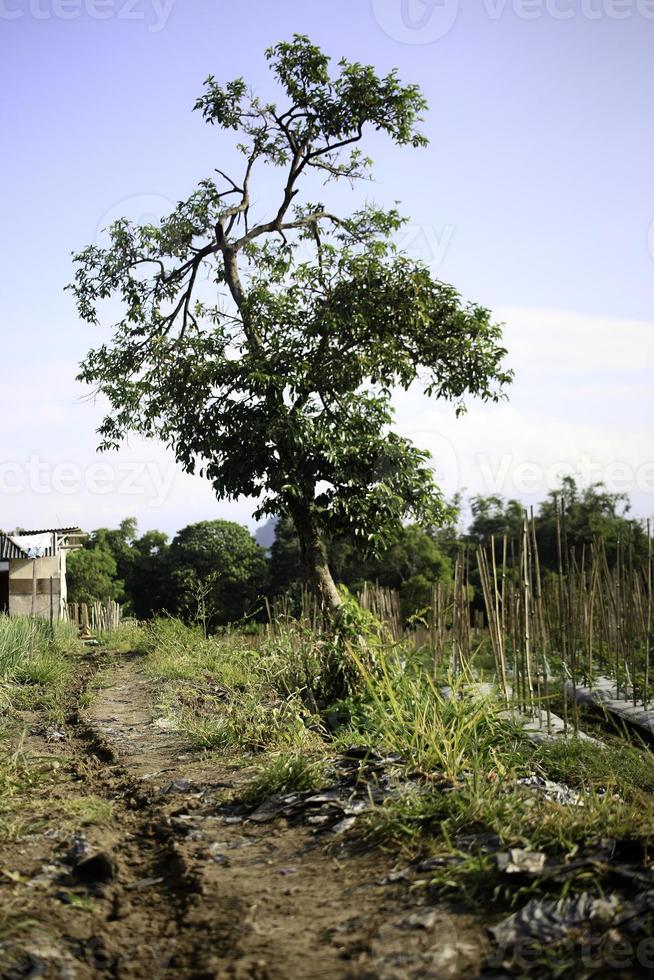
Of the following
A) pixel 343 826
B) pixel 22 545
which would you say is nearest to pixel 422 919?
pixel 343 826

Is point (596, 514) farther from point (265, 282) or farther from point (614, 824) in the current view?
point (614, 824)

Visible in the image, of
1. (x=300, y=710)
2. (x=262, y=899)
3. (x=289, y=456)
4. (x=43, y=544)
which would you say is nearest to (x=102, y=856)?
(x=262, y=899)

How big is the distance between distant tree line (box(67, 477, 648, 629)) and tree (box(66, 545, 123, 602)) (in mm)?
38

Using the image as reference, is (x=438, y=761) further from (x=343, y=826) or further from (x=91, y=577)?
(x=91, y=577)

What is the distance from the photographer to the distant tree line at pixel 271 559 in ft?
86.9

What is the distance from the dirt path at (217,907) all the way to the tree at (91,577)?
100ft

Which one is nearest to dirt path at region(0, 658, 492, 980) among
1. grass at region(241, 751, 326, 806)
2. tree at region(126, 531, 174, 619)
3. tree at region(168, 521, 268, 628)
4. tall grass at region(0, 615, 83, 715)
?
grass at region(241, 751, 326, 806)

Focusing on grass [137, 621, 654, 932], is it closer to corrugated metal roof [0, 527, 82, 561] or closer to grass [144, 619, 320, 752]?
grass [144, 619, 320, 752]

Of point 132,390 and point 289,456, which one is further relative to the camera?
point 132,390

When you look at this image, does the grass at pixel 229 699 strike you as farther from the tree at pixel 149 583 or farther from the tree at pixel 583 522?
the tree at pixel 149 583

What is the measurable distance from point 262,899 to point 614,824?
1442 millimetres

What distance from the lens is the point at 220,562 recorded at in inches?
1288

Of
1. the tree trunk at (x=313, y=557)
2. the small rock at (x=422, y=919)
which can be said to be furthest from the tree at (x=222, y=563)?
the small rock at (x=422, y=919)

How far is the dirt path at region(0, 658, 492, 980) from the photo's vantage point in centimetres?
290
